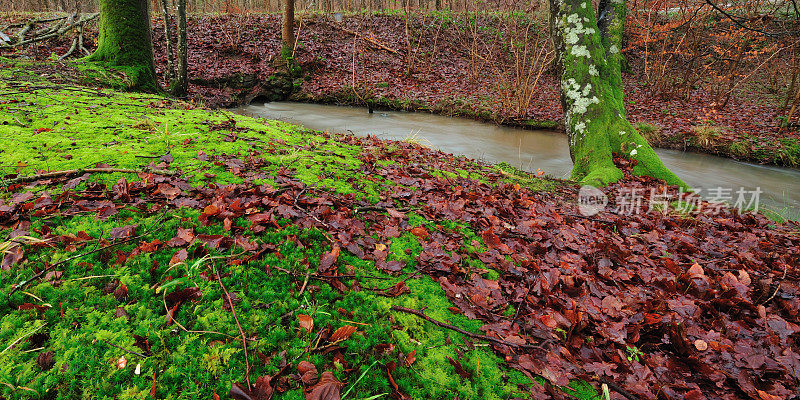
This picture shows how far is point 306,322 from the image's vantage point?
63.4 inches

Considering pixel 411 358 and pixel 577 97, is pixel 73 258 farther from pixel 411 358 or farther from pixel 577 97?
pixel 577 97

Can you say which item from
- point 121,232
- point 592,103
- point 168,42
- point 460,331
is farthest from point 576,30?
point 168,42

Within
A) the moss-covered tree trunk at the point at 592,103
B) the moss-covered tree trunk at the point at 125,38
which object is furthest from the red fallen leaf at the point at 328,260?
the moss-covered tree trunk at the point at 125,38

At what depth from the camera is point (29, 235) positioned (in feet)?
5.72

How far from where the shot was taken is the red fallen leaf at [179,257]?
177cm

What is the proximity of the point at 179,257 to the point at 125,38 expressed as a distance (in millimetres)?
8018

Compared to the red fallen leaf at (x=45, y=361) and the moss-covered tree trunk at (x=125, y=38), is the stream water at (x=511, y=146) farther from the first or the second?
the red fallen leaf at (x=45, y=361)

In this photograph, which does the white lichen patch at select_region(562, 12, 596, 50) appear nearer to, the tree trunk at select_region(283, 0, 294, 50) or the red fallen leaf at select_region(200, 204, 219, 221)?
the red fallen leaf at select_region(200, 204, 219, 221)

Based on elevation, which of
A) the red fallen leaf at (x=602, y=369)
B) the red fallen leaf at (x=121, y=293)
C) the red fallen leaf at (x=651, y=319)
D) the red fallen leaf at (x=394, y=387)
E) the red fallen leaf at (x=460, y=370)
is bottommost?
the red fallen leaf at (x=602, y=369)

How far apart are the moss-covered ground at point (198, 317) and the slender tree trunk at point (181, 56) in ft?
22.5

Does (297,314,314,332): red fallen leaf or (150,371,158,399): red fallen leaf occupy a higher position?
(297,314,314,332): red fallen leaf

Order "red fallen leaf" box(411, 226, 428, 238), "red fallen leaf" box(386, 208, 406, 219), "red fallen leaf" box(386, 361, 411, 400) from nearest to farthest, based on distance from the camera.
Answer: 1. "red fallen leaf" box(386, 361, 411, 400)
2. "red fallen leaf" box(411, 226, 428, 238)
3. "red fallen leaf" box(386, 208, 406, 219)

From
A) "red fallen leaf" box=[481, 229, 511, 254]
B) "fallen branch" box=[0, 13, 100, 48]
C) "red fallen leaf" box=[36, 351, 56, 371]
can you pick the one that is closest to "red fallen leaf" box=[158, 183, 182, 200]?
"red fallen leaf" box=[36, 351, 56, 371]

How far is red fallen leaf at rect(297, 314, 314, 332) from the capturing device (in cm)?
159
